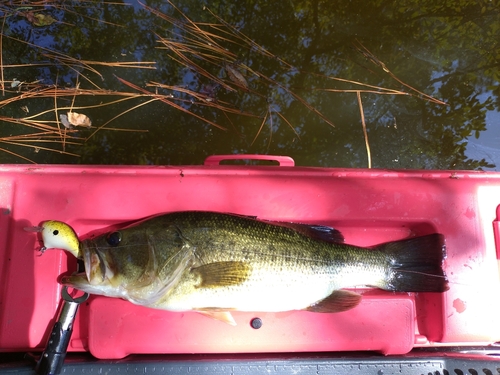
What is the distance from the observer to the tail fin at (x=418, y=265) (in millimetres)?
2701

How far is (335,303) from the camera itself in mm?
2621

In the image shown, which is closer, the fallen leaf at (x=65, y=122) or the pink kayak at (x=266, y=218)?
the pink kayak at (x=266, y=218)

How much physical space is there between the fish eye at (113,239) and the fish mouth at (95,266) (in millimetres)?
86

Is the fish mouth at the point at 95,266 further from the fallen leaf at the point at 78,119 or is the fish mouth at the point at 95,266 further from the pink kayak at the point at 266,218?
the fallen leaf at the point at 78,119

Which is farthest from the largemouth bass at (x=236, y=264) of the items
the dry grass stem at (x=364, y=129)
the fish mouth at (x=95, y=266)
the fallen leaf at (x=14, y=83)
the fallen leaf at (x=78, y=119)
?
the fallen leaf at (x=14, y=83)

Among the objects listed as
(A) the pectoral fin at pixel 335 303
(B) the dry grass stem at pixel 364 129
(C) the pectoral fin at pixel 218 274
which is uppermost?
(B) the dry grass stem at pixel 364 129

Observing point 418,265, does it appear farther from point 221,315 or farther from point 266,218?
point 221,315

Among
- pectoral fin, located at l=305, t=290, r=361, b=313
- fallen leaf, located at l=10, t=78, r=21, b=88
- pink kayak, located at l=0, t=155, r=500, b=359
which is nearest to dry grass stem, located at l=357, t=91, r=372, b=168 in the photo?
pink kayak, located at l=0, t=155, r=500, b=359

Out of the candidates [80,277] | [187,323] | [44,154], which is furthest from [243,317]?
[44,154]

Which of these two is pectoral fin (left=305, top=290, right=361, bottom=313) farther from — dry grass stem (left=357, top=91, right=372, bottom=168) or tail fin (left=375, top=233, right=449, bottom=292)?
dry grass stem (left=357, top=91, right=372, bottom=168)

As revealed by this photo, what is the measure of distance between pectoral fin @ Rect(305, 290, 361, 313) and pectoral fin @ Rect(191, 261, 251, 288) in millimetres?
669

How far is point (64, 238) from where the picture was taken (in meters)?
2.41

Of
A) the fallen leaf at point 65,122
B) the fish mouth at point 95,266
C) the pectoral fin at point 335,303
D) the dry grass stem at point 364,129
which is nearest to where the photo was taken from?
the fish mouth at point 95,266

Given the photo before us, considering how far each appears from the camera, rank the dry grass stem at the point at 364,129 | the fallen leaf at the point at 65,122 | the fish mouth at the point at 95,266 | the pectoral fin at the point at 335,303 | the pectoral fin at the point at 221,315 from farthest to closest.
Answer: the dry grass stem at the point at 364,129 → the fallen leaf at the point at 65,122 → the pectoral fin at the point at 335,303 → the pectoral fin at the point at 221,315 → the fish mouth at the point at 95,266
